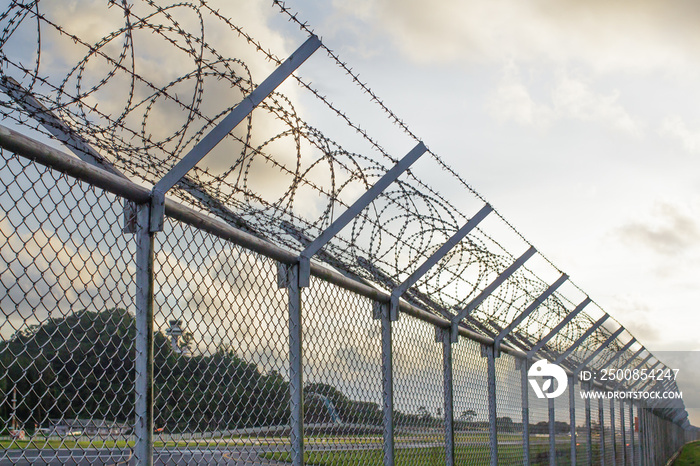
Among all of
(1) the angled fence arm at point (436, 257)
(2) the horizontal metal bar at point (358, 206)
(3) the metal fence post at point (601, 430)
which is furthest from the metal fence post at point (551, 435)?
(2) the horizontal metal bar at point (358, 206)

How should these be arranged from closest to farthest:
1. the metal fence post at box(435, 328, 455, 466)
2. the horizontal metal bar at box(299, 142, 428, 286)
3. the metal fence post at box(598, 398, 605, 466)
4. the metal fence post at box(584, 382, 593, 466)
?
the horizontal metal bar at box(299, 142, 428, 286)
the metal fence post at box(435, 328, 455, 466)
the metal fence post at box(584, 382, 593, 466)
the metal fence post at box(598, 398, 605, 466)

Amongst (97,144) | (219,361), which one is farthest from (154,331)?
(97,144)

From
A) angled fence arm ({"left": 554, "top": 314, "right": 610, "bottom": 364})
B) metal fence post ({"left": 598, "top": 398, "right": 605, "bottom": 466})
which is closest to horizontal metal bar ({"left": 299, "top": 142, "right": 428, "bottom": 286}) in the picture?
angled fence arm ({"left": 554, "top": 314, "right": 610, "bottom": 364})

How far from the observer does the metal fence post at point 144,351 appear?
2.54 metres

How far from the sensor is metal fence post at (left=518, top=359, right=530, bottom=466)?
8141 millimetres

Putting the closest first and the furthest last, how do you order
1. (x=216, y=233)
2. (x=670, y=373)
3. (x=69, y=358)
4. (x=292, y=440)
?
(x=69, y=358)
(x=216, y=233)
(x=292, y=440)
(x=670, y=373)

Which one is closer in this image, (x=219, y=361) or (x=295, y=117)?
(x=219, y=361)

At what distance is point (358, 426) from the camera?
427 centimetres

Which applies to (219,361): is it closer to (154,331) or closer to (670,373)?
(154,331)

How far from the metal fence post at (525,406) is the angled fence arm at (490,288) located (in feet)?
6.89

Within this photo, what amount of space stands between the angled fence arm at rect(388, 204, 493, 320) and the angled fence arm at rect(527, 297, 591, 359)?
12.4 feet

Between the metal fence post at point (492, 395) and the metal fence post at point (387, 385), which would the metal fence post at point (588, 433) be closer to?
the metal fence post at point (492, 395)

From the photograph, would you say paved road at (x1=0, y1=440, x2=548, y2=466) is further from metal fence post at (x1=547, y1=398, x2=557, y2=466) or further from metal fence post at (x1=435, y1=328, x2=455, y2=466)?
metal fence post at (x1=547, y1=398, x2=557, y2=466)

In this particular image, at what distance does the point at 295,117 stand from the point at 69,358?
73.7 inches
